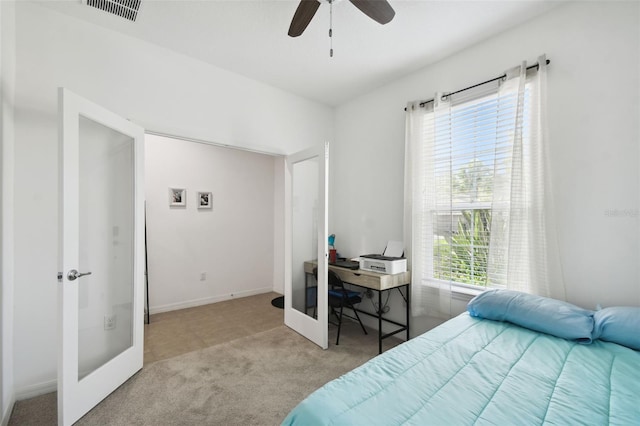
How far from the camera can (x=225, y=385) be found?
2.19 metres

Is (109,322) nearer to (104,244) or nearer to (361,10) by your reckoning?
(104,244)

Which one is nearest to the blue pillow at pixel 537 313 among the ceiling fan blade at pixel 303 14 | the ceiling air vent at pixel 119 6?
the ceiling fan blade at pixel 303 14

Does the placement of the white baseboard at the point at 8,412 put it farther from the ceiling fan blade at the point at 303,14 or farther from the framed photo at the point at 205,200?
the ceiling fan blade at the point at 303,14

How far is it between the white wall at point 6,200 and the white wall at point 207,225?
1.67 meters

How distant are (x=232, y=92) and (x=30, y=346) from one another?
262cm

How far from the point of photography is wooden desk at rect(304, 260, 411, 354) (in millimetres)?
2633

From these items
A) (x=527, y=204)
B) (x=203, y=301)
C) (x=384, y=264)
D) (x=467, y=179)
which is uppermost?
(x=467, y=179)

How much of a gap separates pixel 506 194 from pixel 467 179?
1.24 ft

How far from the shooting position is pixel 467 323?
1.89 metres

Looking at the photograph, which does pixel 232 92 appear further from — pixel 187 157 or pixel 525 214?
pixel 525 214

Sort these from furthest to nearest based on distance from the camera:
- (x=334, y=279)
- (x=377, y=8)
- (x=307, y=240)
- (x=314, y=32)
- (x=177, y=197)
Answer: (x=177, y=197), (x=307, y=240), (x=334, y=279), (x=314, y=32), (x=377, y=8)

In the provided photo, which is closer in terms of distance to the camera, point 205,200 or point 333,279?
point 333,279

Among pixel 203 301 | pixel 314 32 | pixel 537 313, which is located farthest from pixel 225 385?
pixel 314 32

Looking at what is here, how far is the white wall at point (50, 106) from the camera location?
2.02 metres
